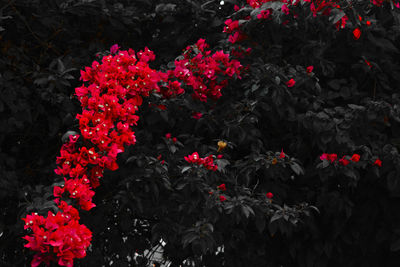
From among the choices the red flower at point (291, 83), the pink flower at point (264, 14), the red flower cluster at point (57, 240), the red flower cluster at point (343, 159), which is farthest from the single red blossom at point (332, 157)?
the red flower cluster at point (57, 240)

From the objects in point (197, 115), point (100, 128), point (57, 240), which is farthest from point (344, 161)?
point (57, 240)

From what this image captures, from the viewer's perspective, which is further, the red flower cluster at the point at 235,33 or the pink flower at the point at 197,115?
the red flower cluster at the point at 235,33

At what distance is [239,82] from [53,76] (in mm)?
949

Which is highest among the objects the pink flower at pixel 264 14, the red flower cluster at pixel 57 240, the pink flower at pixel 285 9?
the pink flower at pixel 285 9

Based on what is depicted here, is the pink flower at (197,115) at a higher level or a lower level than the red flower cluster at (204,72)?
lower

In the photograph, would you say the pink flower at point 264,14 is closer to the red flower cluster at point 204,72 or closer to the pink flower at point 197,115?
the red flower cluster at point 204,72

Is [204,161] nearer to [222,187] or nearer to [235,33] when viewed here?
[222,187]

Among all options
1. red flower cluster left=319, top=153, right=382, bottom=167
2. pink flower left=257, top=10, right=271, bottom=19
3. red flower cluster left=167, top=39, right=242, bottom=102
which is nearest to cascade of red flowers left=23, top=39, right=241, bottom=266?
red flower cluster left=167, top=39, right=242, bottom=102

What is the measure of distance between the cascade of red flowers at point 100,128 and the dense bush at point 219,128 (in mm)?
11

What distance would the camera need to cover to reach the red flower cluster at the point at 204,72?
2.69 m

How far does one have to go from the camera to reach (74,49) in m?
3.06

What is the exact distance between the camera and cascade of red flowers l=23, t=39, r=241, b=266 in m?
1.82

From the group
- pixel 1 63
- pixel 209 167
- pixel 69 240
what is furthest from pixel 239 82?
pixel 69 240

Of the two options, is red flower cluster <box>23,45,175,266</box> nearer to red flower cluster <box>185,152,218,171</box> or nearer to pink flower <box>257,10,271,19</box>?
red flower cluster <box>185,152,218,171</box>
